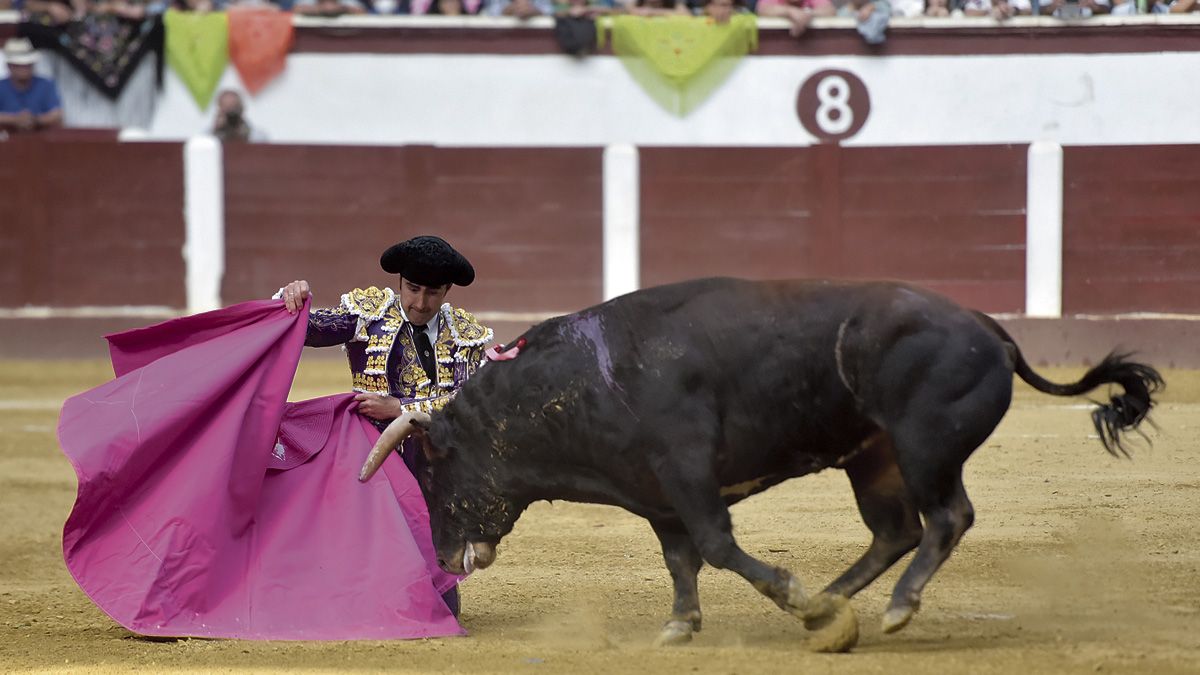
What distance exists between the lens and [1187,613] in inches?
157

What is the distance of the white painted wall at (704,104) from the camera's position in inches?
391

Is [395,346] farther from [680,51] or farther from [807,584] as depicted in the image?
[680,51]

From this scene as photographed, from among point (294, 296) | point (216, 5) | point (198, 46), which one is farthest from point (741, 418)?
point (216, 5)

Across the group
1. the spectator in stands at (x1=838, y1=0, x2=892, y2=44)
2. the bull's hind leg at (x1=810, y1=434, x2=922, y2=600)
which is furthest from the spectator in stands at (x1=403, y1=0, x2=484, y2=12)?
the bull's hind leg at (x1=810, y1=434, x2=922, y2=600)

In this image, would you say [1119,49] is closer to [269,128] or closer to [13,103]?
[269,128]

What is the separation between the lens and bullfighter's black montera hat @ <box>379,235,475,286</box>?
3.91 meters

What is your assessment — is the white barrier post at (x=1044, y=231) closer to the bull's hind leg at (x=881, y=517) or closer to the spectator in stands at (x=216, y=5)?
the spectator in stands at (x=216, y=5)

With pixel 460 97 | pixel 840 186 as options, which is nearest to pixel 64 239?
pixel 460 97

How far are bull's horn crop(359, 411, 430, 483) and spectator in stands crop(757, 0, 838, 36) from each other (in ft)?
21.7

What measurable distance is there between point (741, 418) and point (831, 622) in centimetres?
48

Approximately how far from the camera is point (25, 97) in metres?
10.4

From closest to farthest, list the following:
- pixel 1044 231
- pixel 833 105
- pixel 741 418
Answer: pixel 741 418, pixel 1044 231, pixel 833 105

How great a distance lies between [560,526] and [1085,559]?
1.79 meters

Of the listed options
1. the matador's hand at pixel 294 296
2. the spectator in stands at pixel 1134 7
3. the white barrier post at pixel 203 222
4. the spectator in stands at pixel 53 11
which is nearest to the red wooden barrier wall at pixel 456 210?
the white barrier post at pixel 203 222
